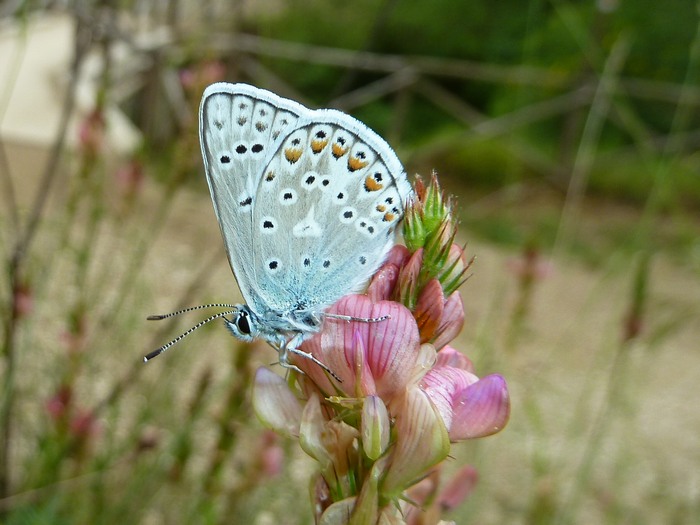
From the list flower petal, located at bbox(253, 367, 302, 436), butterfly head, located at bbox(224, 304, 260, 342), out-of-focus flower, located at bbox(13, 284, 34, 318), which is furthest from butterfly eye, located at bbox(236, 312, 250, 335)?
out-of-focus flower, located at bbox(13, 284, 34, 318)

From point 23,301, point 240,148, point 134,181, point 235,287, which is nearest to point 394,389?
point 240,148

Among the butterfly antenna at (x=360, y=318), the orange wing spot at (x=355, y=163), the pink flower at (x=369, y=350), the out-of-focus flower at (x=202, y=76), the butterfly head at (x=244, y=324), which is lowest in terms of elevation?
the pink flower at (x=369, y=350)

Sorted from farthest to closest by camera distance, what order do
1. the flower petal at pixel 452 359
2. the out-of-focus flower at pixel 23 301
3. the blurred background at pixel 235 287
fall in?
the blurred background at pixel 235 287, the out-of-focus flower at pixel 23 301, the flower petal at pixel 452 359

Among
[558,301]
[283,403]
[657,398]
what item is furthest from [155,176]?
[283,403]

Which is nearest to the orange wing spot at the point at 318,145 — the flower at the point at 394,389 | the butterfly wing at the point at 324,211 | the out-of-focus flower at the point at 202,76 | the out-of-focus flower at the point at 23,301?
the butterfly wing at the point at 324,211

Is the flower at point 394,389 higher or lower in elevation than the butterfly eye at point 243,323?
lower

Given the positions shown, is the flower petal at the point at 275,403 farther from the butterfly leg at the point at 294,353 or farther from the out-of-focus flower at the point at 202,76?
the out-of-focus flower at the point at 202,76
